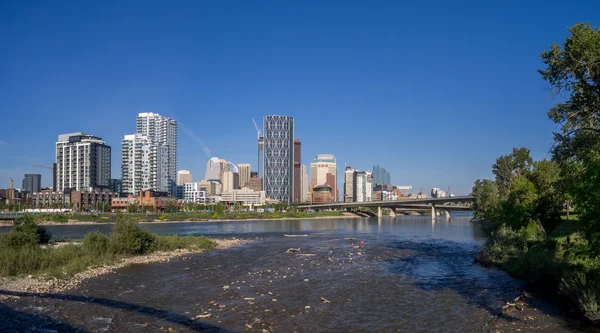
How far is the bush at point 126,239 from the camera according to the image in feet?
166

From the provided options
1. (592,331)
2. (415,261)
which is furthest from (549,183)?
(592,331)

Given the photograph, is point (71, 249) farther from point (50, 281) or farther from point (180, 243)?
point (180, 243)

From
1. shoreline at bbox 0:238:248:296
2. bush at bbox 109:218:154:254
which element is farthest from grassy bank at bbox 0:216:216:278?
shoreline at bbox 0:238:248:296

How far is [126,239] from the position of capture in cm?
5134

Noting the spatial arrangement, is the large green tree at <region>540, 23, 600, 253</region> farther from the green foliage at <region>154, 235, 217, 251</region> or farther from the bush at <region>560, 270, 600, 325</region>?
the green foliage at <region>154, 235, 217, 251</region>

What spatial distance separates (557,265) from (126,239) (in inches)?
1707

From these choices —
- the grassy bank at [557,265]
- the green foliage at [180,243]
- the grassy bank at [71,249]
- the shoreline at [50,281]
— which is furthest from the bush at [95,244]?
the grassy bank at [557,265]

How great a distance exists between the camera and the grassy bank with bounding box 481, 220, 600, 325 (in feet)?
78.2

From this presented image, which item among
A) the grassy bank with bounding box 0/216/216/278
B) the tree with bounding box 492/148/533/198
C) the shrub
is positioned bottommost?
the grassy bank with bounding box 0/216/216/278

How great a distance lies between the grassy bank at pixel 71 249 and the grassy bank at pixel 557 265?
3736 cm

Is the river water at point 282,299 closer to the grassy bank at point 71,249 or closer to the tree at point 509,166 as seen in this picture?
the grassy bank at point 71,249

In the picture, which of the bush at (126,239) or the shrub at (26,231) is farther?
the bush at (126,239)

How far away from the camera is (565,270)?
29.2 metres

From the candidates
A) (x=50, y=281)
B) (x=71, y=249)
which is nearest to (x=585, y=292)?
(x=50, y=281)
